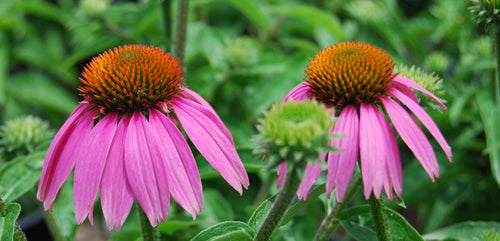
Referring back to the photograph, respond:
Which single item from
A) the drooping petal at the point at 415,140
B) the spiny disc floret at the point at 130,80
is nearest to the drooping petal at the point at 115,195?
the spiny disc floret at the point at 130,80

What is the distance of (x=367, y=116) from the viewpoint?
1.82ft

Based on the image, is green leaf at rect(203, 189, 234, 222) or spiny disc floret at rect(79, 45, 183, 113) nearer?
spiny disc floret at rect(79, 45, 183, 113)

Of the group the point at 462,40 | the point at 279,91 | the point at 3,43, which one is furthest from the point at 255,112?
the point at 3,43

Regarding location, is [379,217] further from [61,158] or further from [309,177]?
[61,158]

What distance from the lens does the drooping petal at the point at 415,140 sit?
530 millimetres

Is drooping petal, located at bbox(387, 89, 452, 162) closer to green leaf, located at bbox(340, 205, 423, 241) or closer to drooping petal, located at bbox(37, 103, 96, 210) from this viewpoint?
green leaf, located at bbox(340, 205, 423, 241)

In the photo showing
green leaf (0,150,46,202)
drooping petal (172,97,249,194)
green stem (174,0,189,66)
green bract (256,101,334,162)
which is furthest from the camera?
green stem (174,0,189,66)

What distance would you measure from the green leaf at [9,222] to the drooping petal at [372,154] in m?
0.41

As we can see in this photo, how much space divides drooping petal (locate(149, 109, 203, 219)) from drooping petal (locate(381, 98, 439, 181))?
24cm

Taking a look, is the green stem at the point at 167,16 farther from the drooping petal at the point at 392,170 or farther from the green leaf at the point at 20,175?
the drooping petal at the point at 392,170

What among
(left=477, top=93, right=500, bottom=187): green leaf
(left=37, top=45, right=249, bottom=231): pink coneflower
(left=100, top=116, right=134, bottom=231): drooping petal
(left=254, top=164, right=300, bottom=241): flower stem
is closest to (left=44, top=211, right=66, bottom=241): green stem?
(left=37, top=45, right=249, bottom=231): pink coneflower

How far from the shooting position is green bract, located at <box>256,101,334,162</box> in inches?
18.0

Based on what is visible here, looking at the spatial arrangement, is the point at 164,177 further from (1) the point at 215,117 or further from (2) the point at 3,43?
(2) the point at 3,43

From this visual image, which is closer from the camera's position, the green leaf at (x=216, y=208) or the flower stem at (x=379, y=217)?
the flower stem at (x=379, y=217)
